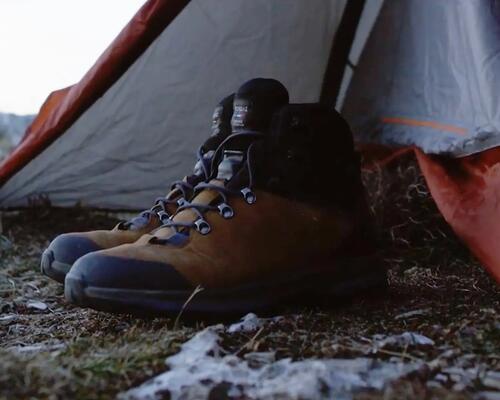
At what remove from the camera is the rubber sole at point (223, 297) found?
112cm

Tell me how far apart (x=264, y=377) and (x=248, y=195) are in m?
0.41

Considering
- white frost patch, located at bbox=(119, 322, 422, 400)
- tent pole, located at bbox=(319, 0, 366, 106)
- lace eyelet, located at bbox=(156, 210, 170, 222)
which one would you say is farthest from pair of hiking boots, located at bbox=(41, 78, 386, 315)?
tent pole, located at bbox=(319, 0, 366, 106)

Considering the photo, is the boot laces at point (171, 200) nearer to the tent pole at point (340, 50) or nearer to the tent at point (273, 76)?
the tent at point (273, 76)

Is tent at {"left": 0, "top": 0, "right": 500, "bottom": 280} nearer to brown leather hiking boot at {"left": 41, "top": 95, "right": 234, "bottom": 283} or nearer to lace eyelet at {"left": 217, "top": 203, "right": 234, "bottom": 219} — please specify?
brown leather hiking boot at {"left": 41, "top": 95, "right": 234, "bottom": 283}

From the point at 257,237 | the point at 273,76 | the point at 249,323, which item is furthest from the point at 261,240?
the point at 273,76

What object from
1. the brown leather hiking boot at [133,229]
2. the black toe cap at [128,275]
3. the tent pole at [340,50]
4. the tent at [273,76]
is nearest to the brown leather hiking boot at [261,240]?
the black toe cap at [128,275]

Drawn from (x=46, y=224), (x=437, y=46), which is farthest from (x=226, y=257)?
(x=46, y=224)

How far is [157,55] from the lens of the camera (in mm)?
2156

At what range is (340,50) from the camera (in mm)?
2428

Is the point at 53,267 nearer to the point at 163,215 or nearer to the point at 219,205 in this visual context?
the point at 163,215

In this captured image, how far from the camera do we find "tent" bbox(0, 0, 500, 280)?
1.69m

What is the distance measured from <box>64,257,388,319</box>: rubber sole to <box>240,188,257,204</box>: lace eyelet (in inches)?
5.1

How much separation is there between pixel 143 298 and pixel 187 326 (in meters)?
0.08

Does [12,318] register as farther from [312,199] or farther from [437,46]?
[437,46]
